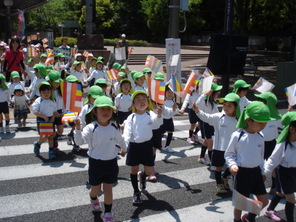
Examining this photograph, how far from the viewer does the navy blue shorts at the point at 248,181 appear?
385 cm

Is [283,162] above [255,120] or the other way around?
the other way around

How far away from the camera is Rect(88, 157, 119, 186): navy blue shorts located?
4043mm

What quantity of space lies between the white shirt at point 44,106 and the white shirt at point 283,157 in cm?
415

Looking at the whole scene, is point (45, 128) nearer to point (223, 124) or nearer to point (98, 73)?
point (223, 124)

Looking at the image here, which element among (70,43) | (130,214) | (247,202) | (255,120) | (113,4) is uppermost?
(113,4)

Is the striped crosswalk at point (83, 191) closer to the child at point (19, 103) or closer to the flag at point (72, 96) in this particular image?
the flag at point (72, 96)

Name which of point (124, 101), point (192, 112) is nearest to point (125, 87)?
point (124, 101)

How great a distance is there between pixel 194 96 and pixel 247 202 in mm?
4215

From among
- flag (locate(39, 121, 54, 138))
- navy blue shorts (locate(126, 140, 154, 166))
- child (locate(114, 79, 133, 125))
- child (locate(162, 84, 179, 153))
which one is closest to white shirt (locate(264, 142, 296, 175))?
navy blue shorts (locate(126, 140, 154, 166))

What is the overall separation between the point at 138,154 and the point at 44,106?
8.49 feet

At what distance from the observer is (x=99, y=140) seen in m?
4.01

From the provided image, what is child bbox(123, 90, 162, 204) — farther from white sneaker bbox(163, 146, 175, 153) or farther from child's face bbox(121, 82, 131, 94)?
white sneaker bbox(163, 146, 175, 153)

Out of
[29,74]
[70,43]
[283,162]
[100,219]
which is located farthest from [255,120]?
[70,43]

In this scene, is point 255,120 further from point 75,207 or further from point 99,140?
point 75,207
